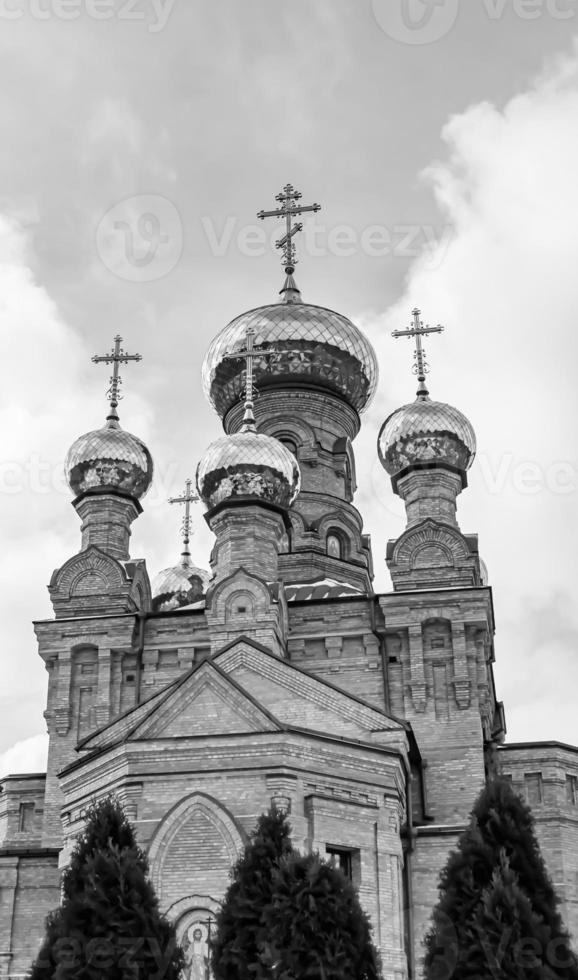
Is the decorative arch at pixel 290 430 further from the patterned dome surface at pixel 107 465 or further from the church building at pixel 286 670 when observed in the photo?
the patterned dome surface at pixel 107 465

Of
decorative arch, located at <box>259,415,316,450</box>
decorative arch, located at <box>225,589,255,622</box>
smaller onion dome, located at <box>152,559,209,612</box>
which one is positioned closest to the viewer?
decorative arch, located at <box>225,589,255,622</box>

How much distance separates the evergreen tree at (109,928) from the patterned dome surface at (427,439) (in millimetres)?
9023

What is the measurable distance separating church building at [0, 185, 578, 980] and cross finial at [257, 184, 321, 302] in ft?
0.13

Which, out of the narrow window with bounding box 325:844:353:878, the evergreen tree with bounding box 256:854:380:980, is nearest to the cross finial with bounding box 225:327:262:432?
the narrow window with bounding box 325:844:353:878

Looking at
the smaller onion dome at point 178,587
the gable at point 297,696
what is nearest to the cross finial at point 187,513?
the smaller onion dome at point 178,587

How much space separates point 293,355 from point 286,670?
688 cm

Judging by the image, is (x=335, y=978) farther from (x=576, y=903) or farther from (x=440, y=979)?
(x=576, y=903)

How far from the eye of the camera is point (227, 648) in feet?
43.2

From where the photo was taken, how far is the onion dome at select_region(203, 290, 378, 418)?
18.6 m

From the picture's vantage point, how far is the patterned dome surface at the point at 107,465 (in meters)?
16.8

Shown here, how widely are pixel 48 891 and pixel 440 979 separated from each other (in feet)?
19.4

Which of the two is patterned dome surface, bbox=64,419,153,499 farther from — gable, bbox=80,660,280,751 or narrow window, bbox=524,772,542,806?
narrow window, bbox=524,772,542,806

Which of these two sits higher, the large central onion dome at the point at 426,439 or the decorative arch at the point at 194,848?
the large central onion dome at the point at 426,439

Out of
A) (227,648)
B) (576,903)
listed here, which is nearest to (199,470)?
(227,648)
